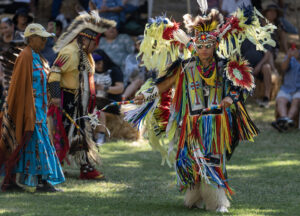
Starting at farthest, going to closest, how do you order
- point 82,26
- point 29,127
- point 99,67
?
1. point 99,67
2. point 82,26
3. point 29,127

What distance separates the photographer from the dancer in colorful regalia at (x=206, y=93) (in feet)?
19.7

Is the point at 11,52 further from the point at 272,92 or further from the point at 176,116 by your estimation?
the point at 272,92

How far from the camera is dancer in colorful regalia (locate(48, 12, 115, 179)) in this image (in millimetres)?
7590

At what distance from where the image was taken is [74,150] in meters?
7.89

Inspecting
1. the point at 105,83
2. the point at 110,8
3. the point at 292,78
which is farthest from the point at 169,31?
the point at 110,8

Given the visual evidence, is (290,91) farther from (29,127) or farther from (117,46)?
(29,127)

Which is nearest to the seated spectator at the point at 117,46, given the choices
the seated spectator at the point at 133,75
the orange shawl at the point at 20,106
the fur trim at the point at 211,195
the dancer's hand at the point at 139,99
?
the seated spectator at the point at 133,75

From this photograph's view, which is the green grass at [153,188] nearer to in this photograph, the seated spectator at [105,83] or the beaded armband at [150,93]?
the seated spectator at [105,83]

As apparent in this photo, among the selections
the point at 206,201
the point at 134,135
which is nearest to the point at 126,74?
A: the point at 134,135

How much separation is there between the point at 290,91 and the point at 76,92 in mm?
5032

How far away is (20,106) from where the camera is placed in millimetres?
6871

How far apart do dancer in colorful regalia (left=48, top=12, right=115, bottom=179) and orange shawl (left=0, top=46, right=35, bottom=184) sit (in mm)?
632

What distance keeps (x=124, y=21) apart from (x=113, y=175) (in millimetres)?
5975

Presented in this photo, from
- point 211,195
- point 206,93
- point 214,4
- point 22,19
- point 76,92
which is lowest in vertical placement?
point 211,195
